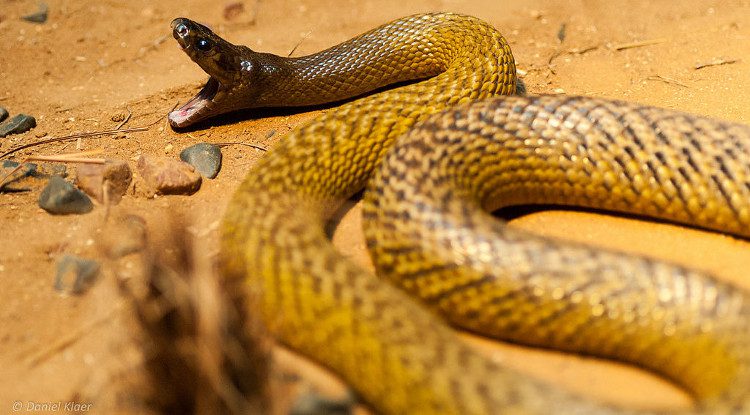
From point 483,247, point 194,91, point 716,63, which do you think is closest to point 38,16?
point 194,91

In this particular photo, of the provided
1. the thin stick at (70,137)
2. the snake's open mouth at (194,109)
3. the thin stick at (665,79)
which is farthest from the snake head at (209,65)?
the thin stick at (665,79)

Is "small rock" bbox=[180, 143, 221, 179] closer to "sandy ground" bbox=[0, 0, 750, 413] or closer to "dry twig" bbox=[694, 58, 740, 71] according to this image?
"sandy ground" bbox=[0, 0, 750, 413]

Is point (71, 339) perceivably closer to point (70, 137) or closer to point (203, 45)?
point (70, 137)

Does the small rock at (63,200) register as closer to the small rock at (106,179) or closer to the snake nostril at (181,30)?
the small rock at (106,179)

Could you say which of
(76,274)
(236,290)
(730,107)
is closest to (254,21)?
(76,274)

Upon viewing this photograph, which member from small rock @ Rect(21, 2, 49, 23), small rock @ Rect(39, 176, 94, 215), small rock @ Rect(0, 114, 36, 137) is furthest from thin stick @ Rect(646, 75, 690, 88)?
small rock @ Rect(21, 2, 49, 23)

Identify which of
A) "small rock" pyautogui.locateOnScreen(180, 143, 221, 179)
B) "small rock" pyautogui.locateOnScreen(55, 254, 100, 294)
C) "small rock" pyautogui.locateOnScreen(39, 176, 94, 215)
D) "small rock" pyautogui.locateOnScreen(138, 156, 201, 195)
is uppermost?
"small rock" pyautogui.locateOnScreen(180, 143, 221, 179)
